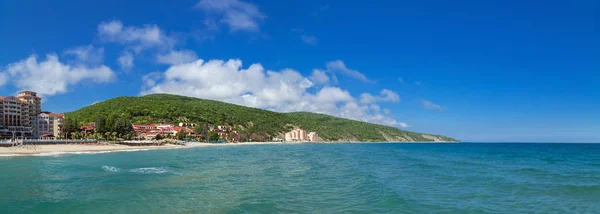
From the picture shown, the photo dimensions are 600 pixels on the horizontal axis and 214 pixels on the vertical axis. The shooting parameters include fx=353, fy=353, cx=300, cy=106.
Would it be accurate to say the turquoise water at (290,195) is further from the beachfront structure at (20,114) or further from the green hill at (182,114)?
the green hill at (182,114)

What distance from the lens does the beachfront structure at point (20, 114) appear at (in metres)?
77.4

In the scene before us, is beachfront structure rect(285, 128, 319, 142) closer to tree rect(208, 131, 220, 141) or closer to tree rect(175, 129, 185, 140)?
tree rect(208, 131, 220, 141)

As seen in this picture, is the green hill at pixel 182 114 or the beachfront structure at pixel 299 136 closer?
the green hill at pixel 182 114

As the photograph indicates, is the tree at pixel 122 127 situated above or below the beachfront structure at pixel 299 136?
above

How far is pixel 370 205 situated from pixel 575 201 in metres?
9.66

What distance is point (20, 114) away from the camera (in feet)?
270

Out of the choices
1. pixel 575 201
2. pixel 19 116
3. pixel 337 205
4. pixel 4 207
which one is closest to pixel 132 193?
pixel 4 207

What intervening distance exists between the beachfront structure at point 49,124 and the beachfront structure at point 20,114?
3.39 feet

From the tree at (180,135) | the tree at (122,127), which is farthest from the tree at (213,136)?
the tree at (122,127)

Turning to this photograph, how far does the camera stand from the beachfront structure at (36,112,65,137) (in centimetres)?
8931

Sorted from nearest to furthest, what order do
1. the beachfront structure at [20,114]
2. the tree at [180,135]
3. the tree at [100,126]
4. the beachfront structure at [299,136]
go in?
the beachfront structure at [20,114] → the tree at [100,126] → the tree at [180,135] → the beachfront structure at [299,136]

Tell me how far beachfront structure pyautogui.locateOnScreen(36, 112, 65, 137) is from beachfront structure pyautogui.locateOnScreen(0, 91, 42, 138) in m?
1.03

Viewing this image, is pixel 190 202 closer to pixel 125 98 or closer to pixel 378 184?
pixel 378 184

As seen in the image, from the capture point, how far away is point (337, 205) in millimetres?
14734
